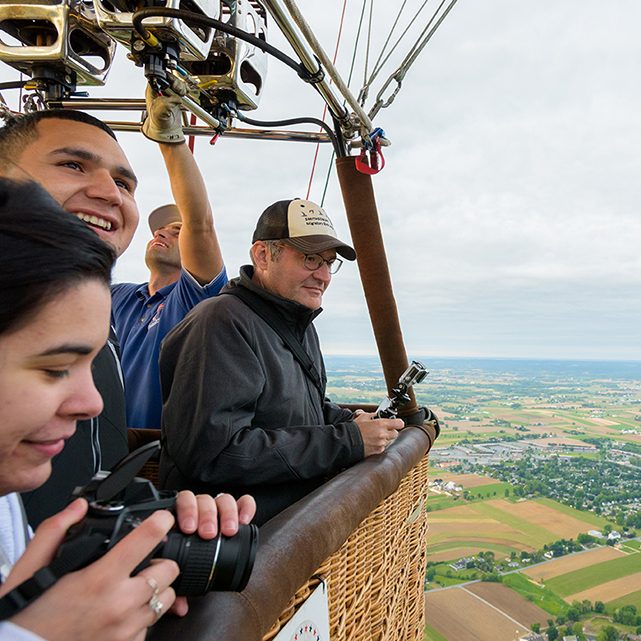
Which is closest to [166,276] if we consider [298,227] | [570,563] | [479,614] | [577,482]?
[298,227]

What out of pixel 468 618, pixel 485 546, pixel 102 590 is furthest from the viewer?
pixel 485 546

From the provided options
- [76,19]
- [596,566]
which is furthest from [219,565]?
[596,566]

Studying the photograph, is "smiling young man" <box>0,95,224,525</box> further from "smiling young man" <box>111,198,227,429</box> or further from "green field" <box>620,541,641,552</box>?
"green field" <box>620,541,641,552</box>

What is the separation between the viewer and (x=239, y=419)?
120 cm

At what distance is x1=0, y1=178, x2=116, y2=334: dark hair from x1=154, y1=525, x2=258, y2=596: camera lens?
0.78 feet

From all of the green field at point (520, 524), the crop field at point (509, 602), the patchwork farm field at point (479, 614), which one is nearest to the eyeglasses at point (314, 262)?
the patchwork farm field at point (479, 614)

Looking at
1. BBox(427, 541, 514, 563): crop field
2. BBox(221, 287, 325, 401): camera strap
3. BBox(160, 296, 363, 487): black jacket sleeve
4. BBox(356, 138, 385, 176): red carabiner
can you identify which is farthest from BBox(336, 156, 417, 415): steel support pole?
BBox(427, 541, 514, 563): crop field

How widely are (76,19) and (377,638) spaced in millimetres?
1456

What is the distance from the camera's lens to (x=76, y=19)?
1.22 metres

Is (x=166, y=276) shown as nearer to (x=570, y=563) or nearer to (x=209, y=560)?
(x=209, y=560)

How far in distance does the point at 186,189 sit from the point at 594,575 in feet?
16.4

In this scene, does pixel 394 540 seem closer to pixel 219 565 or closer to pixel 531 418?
pixel 219 565

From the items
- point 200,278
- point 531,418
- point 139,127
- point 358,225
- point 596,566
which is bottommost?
point 596,566

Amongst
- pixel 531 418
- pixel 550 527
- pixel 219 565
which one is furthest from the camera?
pixel 531 418
